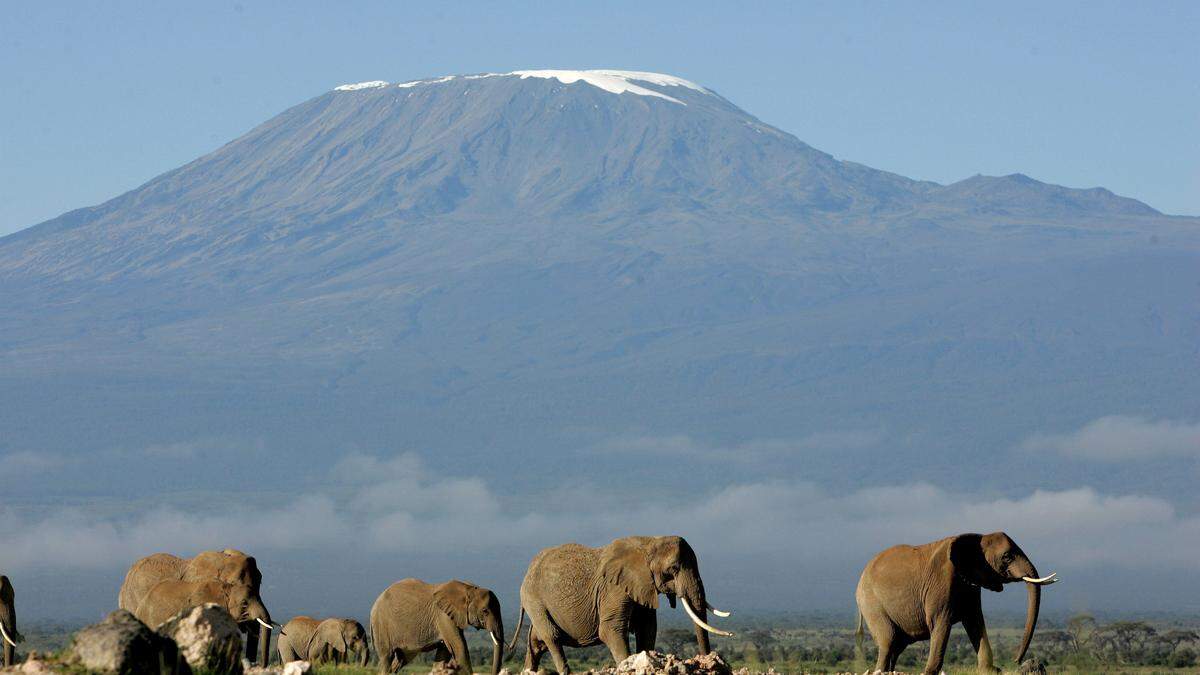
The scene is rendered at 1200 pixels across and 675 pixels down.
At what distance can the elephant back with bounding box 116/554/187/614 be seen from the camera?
2916cm

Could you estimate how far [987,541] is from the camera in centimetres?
2412

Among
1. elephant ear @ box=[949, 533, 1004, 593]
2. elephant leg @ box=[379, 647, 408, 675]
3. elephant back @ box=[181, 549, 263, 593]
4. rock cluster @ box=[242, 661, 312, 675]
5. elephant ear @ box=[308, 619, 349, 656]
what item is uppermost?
elephant back @ box=[181, 549, 263, 593]

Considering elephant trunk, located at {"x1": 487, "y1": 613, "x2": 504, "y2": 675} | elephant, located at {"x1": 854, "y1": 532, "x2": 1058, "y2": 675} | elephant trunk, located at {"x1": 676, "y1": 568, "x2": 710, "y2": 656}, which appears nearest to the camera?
elephant trunk, located at {"x1": 676, "y1": 568, "x2": 710, "y2": 656}

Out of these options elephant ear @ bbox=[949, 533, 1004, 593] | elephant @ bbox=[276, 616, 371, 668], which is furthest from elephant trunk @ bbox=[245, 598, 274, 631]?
elephant ear @ bbox=[949, 533, 1004, 593]

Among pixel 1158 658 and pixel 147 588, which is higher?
pixel 147 588

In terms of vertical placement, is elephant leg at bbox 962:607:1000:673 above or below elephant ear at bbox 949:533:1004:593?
below

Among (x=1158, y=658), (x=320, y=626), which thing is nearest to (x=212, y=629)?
(x=320, y=626)

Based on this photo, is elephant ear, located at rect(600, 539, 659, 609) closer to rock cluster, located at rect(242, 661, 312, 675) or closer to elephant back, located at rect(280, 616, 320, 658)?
rock cluster, located at rect(242, 661, 312, 675)

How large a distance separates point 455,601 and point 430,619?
854 millimetres

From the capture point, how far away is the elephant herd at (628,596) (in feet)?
77.9

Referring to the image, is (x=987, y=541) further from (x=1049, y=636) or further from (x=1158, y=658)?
A: (x=1049, y=636)

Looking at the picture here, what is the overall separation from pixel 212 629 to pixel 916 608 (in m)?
10.1

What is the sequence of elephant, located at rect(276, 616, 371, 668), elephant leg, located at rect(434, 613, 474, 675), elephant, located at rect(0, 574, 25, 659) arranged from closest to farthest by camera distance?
elephant, located at rect(0, 574, 25, 659) < elephant leg, located at rect(434, 613, 474, 675) < elephant, located at rect(276, 616, 371, 668)

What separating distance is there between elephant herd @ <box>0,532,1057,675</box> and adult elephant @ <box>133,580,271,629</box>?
18 millimetres
